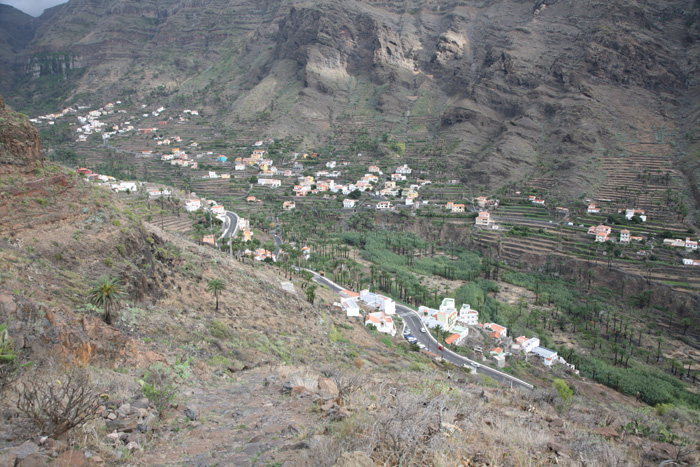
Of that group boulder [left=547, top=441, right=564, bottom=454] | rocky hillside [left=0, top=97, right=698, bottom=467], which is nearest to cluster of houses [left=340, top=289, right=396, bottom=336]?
rocky hillside [left=0, top=97, right=698, bottom=467]

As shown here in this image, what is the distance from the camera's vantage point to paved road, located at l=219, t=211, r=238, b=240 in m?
40.0

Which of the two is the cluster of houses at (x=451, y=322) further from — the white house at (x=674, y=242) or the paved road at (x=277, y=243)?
the white house at (x=674, y=242)

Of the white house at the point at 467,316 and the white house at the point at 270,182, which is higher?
the white house at the point at 270,182

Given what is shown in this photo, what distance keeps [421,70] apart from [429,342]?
91794mm

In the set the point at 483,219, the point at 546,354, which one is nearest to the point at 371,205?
the point at 483,219

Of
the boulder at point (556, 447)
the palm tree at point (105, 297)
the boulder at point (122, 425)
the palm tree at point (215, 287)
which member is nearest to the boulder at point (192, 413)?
the boulder at point (122, 425)

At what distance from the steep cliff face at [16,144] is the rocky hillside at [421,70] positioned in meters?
57.8

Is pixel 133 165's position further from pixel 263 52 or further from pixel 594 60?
pixel 594 60

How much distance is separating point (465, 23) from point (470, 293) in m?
96.9

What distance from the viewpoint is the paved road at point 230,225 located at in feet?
131

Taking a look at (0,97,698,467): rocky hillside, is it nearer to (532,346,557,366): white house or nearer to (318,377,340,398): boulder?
(318,377,340,398): boulder

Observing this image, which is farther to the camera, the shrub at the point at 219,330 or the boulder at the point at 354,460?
the shrub at the point at 219,330

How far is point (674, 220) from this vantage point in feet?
143

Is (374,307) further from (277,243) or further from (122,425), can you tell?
(122,425)
